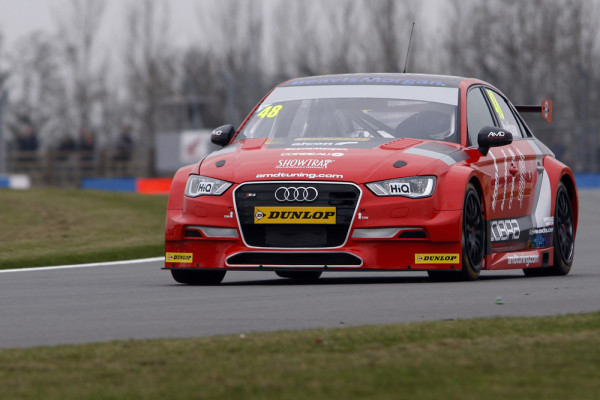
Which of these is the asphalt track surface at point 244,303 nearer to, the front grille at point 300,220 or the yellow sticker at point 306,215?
the front grille at point 300,220

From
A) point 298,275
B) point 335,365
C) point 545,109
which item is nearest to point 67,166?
point 545,109

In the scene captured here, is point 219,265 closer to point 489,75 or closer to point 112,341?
point 112,341

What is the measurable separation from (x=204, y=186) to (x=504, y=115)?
313cm

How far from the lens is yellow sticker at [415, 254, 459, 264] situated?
954 centimetres

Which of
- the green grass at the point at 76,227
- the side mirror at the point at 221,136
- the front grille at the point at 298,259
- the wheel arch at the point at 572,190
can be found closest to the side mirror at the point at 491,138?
the front grille at the point at 298,259

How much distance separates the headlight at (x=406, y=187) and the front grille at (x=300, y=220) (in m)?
0.15

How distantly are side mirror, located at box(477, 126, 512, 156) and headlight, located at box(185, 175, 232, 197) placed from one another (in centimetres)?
198

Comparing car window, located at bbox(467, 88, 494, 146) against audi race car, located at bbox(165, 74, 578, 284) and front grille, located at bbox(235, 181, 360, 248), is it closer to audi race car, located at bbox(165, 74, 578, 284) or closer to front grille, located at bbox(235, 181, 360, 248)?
audi race car, located at bbox(165, 74, 578, 284)

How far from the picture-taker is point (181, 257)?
10.0 m

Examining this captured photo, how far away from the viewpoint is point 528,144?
465 inches

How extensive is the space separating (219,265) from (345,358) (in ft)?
14.0

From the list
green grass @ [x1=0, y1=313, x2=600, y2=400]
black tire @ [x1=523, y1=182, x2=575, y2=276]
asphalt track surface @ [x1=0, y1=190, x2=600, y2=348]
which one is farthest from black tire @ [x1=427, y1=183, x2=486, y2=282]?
green grass @ [x1=0, y1=313, x2=600, y2=400]

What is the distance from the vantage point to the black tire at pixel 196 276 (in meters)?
10.2

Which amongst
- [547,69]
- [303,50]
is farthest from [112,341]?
[303,50]
